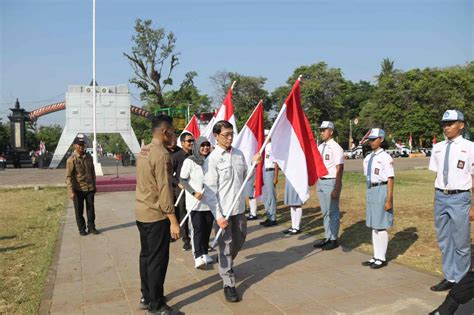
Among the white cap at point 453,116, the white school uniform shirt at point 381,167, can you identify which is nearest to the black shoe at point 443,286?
the white school uniform shirt at point 381,167

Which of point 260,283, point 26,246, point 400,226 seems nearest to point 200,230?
point 260,283

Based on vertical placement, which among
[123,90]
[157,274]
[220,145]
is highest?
[123,90]

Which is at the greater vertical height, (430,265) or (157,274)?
(157,274)

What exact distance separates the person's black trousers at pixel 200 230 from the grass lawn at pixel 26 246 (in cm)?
203

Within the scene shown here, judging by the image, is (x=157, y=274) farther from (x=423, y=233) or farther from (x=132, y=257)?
(x=423, y=233)

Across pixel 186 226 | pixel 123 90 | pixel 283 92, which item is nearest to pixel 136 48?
pixel 123 90

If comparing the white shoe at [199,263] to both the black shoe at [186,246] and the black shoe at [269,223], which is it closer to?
the black shoe at [186,246]

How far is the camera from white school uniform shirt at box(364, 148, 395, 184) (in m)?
5.67

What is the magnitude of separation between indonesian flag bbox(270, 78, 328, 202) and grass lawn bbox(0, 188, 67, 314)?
11.4 feet

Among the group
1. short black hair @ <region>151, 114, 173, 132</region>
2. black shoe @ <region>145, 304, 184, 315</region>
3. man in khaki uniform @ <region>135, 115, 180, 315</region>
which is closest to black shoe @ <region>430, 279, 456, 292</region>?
black shoe @ <region>145, 304, 184, 315</region>

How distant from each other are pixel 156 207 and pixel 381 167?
3.24m

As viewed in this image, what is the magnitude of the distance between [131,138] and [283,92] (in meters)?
35.2

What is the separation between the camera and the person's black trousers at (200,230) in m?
5.89

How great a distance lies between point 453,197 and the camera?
477 cm
